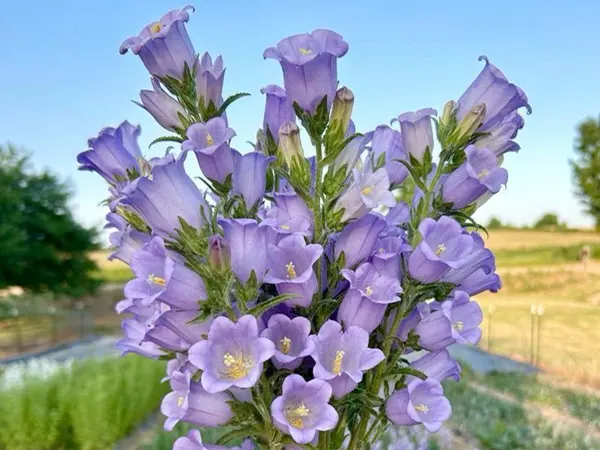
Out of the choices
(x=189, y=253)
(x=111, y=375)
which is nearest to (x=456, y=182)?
(x=189, y=253)

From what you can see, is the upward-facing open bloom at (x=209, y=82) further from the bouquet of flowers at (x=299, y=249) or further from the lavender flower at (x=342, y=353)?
the lavender flower at (x=342, y=353)

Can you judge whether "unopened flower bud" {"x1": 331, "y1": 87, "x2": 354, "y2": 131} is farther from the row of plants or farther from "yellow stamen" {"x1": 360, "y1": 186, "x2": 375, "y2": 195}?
the row of plants

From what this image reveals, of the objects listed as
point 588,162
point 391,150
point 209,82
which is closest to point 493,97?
point 391,150

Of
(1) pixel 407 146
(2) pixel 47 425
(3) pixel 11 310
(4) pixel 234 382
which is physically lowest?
(3) pixel 11 310

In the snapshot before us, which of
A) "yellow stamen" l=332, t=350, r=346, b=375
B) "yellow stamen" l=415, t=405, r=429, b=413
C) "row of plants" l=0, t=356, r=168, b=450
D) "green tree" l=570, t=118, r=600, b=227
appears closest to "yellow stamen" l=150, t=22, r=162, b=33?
"yellow stamen" l=332, t=350, r=346, b=375

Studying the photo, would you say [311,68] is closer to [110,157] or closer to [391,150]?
[391,150]

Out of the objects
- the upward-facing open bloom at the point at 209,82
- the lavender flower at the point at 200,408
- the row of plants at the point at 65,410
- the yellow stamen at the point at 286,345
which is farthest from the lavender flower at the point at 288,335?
the row of plants at the point at 65,410

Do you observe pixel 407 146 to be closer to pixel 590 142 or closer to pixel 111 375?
pixel 111 375
